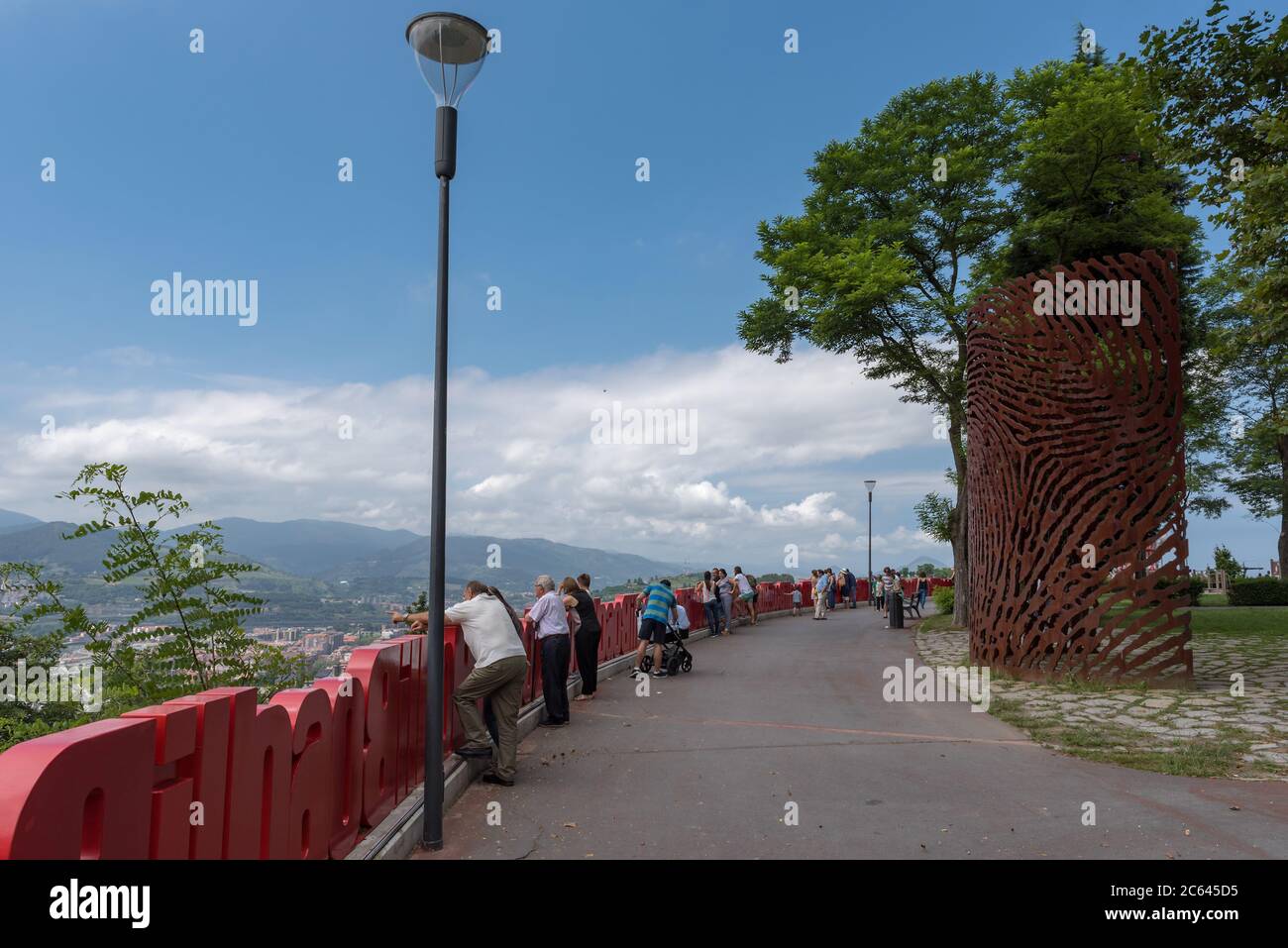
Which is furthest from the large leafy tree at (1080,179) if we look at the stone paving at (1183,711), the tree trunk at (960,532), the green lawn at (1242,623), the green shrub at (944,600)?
the green shrub at (944,600)

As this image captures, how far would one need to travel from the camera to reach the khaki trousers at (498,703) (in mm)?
7262

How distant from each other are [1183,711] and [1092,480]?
3.55 m

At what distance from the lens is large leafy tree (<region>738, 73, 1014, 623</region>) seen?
21375mm

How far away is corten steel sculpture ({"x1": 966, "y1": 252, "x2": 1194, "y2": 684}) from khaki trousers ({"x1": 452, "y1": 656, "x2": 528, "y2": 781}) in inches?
349

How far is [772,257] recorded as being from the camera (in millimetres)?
24156

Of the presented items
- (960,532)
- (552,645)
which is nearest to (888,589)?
(960,532)

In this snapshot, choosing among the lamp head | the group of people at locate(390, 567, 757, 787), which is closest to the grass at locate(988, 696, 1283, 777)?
the group of people at locate(390, 567, 757, 787)

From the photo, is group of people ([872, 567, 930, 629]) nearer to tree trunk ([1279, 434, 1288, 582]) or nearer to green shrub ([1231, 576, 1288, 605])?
green shrub ([1231, 576, 1288, 605])

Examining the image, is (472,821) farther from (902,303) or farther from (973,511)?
(902,303)

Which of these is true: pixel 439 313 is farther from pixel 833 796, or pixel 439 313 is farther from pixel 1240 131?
pixel 1240 131

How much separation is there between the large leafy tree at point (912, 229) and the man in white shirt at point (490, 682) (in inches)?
615

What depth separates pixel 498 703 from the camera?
23.9 ft

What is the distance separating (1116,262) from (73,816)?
1429 cm
